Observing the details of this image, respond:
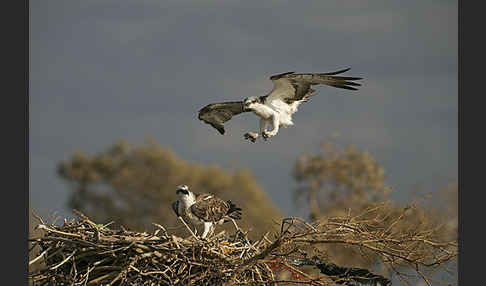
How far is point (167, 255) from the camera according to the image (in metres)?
6.77

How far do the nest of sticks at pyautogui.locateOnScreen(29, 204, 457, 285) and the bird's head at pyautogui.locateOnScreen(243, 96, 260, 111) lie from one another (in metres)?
1.27

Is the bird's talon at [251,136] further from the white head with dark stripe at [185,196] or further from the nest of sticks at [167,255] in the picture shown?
the white head with dark stripe at [185,196]

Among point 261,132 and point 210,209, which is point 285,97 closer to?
point 261,132

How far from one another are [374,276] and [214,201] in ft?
6.38

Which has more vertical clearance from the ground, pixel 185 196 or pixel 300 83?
pixel 300 83

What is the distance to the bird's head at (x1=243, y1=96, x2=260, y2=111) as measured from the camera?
7613 mm

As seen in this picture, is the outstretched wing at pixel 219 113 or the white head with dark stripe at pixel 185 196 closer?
the outstretched wing at pixel 219 113

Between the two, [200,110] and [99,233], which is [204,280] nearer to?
[99,233]

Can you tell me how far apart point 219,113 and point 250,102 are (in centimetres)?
68

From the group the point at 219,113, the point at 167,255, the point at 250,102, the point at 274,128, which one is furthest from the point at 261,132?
the point at 167,255

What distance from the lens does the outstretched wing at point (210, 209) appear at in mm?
8219

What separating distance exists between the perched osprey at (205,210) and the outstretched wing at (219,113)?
0.77 meters

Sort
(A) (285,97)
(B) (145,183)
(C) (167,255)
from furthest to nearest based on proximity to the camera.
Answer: (B) (145,183), (A) (285,97), (C) (167,255)

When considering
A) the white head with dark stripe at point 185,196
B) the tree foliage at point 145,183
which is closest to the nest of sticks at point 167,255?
the white head with dark stripe at point 185,196
